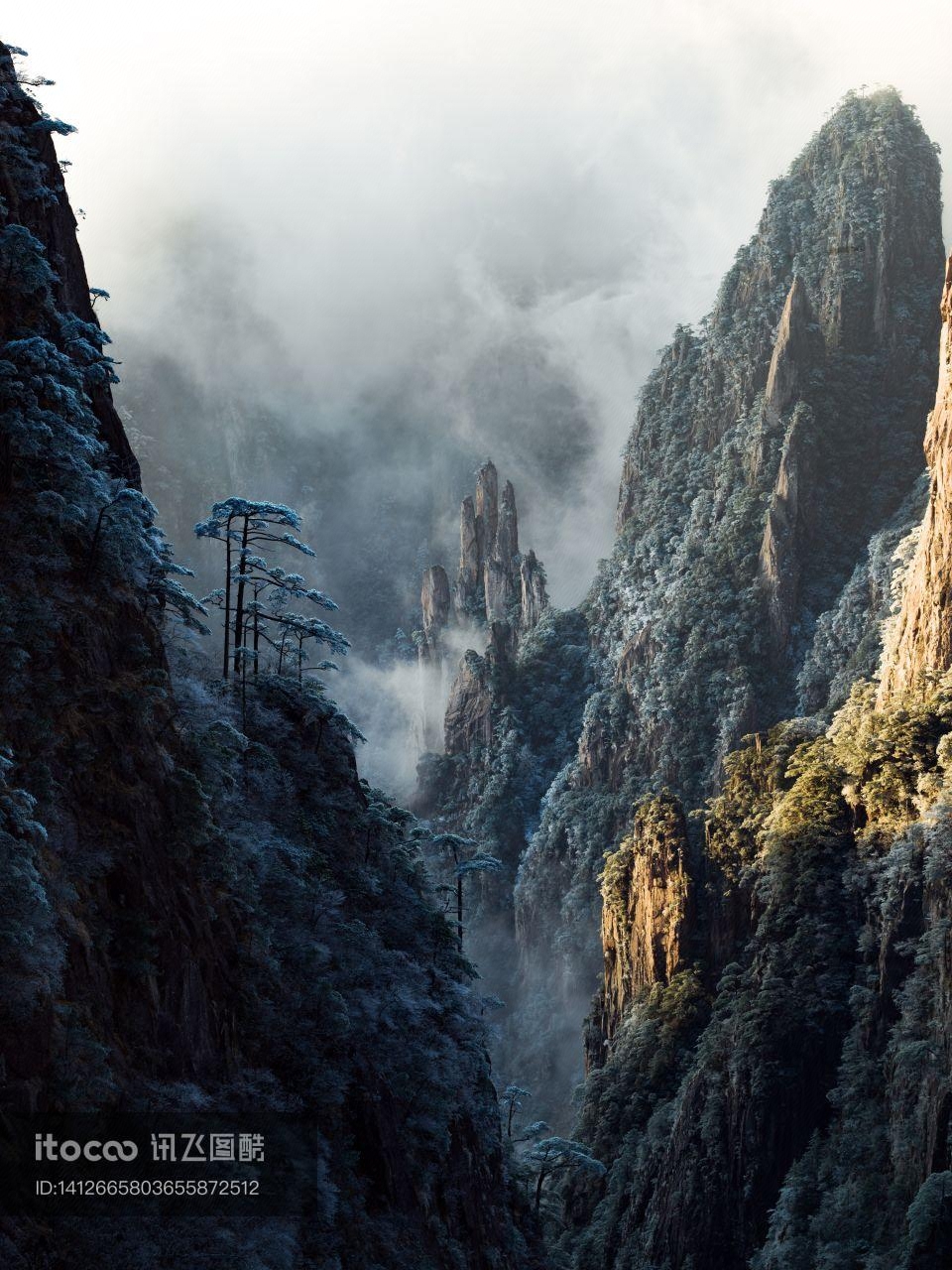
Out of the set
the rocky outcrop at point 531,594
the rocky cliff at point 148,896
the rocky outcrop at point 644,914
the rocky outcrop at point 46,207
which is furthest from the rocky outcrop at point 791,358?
the rocky outcrop at point 46,207

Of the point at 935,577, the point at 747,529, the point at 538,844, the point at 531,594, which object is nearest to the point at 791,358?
the point at 747,529

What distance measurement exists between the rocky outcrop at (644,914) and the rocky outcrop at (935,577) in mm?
18810

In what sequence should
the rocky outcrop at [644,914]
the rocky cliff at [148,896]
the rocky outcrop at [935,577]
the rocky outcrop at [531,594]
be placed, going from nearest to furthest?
the rocky cliff at [148,896] → the rocky outcrop at [935,577] → the rocky outcrop at [644,914] → the rocky outcrop at [531,594]

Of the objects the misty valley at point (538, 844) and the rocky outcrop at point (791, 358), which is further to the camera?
the rocky outcrop at point (791, 358)

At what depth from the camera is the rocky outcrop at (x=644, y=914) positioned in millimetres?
108500

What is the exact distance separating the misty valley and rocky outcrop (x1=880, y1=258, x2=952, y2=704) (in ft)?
1.08

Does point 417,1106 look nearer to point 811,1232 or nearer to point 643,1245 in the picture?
point 811,1232

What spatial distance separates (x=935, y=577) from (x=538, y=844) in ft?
229

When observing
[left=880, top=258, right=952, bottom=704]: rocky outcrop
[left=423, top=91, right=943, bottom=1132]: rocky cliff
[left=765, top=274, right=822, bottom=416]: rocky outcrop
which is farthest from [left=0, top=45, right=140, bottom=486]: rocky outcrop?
[left=765, top=274, right=822, bottom=416]: rocky outcrop

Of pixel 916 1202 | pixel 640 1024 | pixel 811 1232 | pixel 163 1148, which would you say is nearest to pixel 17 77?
pixel 163 1148

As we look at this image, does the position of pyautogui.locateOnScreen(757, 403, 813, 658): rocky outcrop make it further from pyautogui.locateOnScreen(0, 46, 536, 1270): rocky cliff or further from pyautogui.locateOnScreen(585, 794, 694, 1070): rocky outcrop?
pyautogui.locateOnScreen(0, 46, 536, 1270): rocky cliff

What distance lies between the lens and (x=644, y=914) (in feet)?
368

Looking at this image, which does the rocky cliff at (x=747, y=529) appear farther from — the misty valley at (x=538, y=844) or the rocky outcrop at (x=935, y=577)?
the rocky outcrop at (x=935, y=577)

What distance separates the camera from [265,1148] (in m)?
36.0
